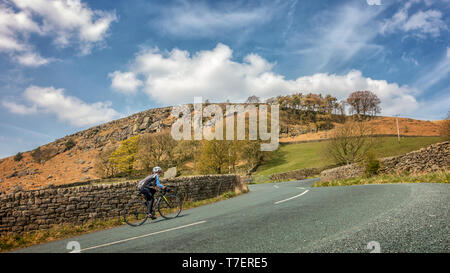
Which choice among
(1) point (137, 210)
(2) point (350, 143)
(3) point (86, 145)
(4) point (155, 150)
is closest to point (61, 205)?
(1) point (137, 210)

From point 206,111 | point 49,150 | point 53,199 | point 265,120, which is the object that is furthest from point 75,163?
point 53,199

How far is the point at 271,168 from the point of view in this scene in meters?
57.9

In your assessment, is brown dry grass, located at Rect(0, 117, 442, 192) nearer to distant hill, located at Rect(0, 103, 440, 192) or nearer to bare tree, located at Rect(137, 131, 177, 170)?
distant hill, located at Rect(0, 103, 440, 192)

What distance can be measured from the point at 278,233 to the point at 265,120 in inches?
2541

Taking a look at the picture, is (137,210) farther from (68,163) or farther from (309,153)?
(68,163)

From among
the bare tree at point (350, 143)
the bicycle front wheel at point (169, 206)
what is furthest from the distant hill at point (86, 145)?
the bicycle front wheel at point (169, 206)

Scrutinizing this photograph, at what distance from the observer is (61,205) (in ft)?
35.6

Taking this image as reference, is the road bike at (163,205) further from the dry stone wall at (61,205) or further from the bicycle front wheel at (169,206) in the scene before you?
the dry stone wall at (61,205)

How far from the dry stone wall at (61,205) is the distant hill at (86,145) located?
66551 mm

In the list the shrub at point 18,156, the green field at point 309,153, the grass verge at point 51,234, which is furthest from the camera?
the shrub at point 18,156

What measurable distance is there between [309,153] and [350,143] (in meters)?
24.5

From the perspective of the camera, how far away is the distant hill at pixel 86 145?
72.9m

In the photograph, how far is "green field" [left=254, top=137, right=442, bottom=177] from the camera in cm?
4660
